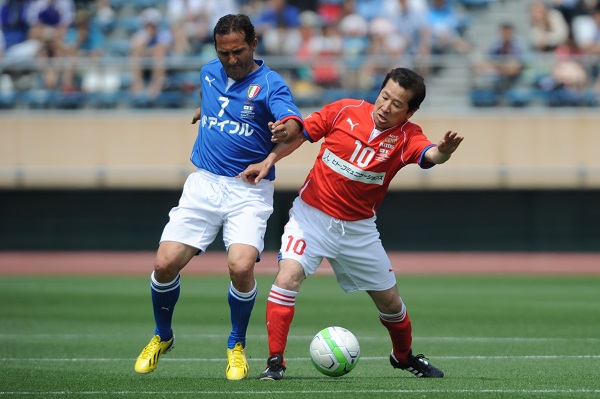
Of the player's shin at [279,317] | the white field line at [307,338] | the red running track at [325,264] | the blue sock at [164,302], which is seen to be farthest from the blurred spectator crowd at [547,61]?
the player's shin at [279,317]

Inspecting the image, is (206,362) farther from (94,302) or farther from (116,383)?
(94,302)

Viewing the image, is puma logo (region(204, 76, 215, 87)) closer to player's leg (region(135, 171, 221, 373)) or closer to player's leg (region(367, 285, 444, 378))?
player's leg (region(135, 171, 221, 373))

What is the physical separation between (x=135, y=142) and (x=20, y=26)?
3608mm

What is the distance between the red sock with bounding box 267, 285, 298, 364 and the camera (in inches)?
294

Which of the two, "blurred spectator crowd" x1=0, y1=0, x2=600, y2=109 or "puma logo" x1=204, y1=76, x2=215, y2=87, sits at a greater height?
"puma logo" x1=204, y1=76, x2=215, y2=87

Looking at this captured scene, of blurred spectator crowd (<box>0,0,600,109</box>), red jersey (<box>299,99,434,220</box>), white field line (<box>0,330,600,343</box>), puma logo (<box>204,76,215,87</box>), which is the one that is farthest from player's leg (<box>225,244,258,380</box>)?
blurred spectator crowd (<box>0,0,600,109</box>)

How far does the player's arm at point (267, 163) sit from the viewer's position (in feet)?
25.2

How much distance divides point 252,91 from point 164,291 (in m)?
1.63

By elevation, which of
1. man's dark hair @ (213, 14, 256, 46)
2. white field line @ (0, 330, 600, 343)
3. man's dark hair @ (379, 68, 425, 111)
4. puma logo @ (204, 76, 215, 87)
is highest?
man's dark hair @ (213, 14, 256, 46)

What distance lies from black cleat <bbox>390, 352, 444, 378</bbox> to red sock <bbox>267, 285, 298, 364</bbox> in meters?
1.06

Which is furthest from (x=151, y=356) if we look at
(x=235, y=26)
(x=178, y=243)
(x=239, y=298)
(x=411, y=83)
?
(x=411, y=83)

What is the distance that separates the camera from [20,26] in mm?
22969

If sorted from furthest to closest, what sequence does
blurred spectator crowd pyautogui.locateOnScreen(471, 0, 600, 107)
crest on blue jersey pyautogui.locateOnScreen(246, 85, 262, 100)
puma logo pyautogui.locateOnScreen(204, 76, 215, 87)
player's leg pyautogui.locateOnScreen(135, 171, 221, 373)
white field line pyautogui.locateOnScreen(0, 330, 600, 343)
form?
blurred spectator crowd pyautogui.locateOnScreen(471, 0, 600, 107)
white field line pyautogui.locateOnScreen(0, 330, 600, 343)
puma logo pyautogui.locateOnScreen(204, 76, 215, 87)
crest on blue jersey pyautogui.locateOnScreen(246, 85, 262, 100)
player's leg pyautogui.locateOnScreen(135, 171, 221, 373)

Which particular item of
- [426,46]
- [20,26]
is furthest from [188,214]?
[20,26]
